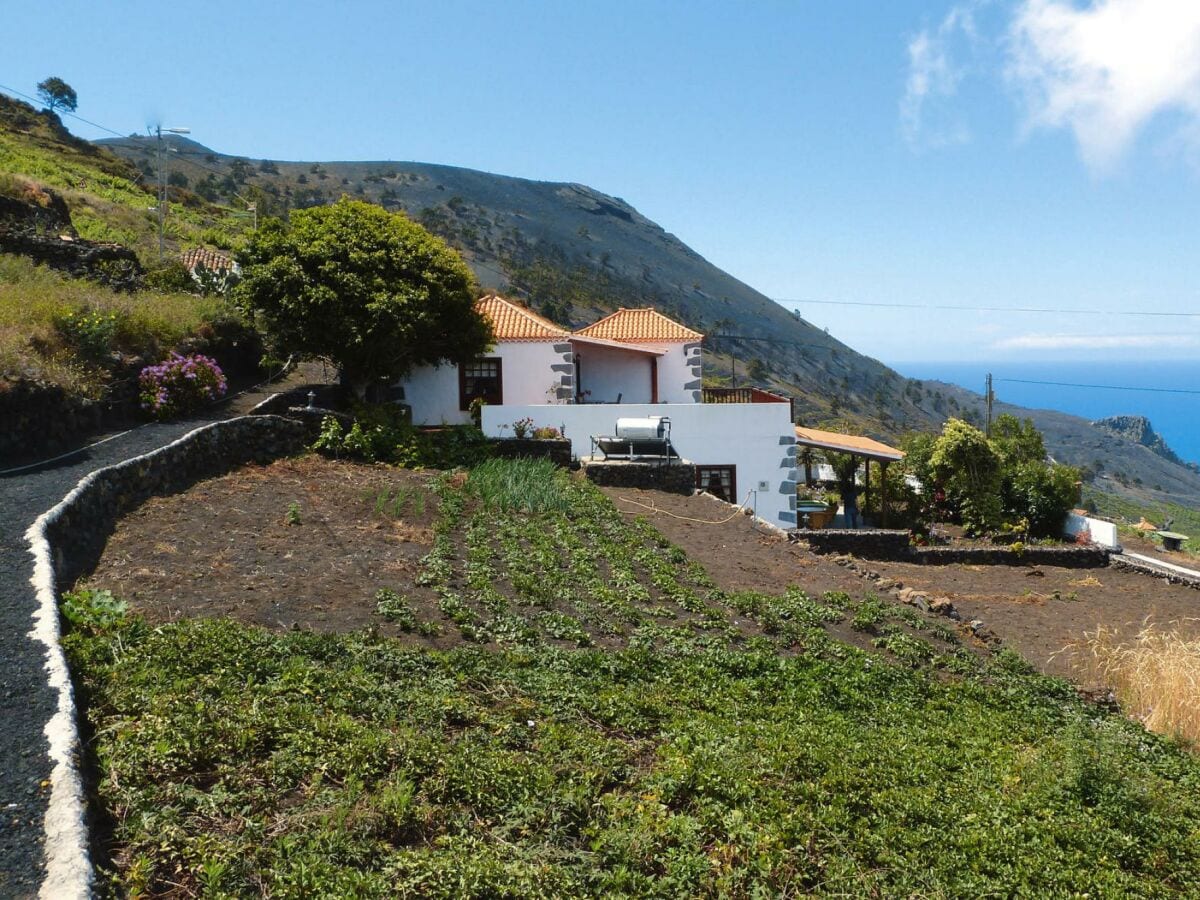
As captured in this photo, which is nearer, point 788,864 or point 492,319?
point 788,864

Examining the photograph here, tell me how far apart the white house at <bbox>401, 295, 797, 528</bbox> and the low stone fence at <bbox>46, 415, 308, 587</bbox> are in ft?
19.1

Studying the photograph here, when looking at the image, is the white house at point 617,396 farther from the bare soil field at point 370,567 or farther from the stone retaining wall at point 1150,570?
the stone retaining wall at point 1150,570

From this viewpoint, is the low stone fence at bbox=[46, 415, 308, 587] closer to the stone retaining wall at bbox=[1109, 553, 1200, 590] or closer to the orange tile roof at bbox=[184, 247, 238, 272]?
the orange tile roof at bbox=[184, 247, 238, 272]

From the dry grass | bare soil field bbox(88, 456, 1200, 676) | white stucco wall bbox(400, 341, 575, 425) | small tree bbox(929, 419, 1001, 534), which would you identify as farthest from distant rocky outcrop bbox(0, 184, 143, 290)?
small tree bbox(929, 419, 1001, 534)

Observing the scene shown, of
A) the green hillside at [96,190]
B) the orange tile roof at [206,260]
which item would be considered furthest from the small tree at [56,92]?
the orange tile roof at [206,260]

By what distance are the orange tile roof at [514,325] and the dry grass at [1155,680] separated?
49.0 feet

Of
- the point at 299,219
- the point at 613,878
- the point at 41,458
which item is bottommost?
the point at 613,878

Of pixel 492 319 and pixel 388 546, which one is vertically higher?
pixel 492 319

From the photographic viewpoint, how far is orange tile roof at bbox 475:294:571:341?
22.9 meters

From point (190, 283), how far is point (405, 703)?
1887cm

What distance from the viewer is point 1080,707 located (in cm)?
933

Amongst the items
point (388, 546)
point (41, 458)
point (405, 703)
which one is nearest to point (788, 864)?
point (405, 703)

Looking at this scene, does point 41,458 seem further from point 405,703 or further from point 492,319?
point 492,319

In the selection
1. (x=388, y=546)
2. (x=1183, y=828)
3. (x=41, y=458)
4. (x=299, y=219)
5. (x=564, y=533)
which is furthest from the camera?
(x=299, y=219)
